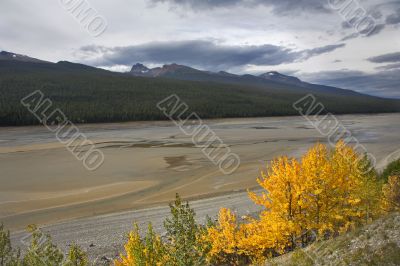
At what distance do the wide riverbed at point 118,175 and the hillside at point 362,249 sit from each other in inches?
948

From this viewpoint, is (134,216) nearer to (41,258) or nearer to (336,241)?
(41,258)

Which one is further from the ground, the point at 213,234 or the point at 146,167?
the point at 146,167

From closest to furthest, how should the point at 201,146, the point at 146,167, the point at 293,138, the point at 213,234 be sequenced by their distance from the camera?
the point at 213,234
the point at 146,167
the point at 201,146
the point at 293,138

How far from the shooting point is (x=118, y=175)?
46.6m

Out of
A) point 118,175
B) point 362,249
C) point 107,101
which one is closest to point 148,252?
point 362,249

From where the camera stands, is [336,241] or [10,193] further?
[10,193]

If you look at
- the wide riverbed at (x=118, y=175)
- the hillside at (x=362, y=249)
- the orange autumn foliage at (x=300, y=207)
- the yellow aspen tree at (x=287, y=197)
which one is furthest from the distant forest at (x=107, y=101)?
the hillside at (x=362, y=249)

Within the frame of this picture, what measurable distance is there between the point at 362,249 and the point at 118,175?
125ft

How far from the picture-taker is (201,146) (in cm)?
6781

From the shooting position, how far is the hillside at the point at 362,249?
1070 centimetres

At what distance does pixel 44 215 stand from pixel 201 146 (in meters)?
37.6

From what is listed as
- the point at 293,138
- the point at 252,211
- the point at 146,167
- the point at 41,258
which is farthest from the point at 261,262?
the point at 293,138

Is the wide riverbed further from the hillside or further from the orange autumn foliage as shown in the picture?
the hillside

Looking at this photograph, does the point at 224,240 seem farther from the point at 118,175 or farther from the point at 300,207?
the point at 118,175
